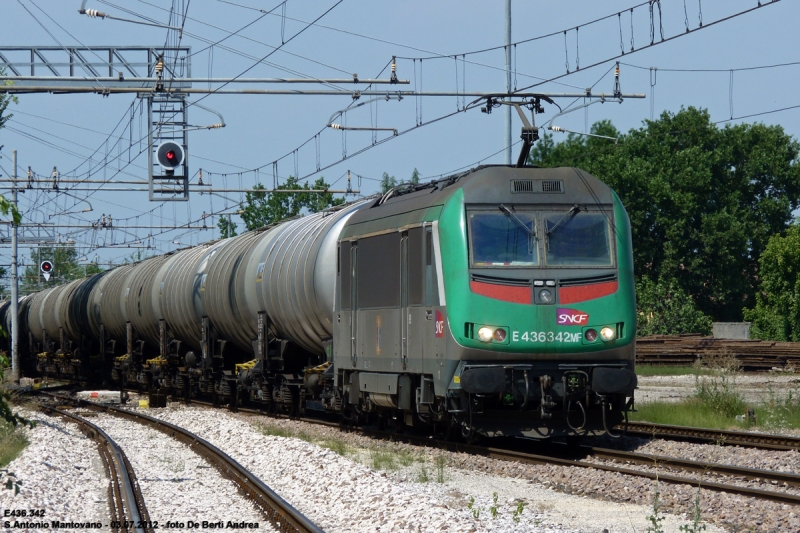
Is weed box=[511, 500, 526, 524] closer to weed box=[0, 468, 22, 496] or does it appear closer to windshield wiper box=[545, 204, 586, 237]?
weed box=[0, 468, 22, 496]

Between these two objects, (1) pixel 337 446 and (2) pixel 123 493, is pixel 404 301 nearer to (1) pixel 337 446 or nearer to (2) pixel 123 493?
(1) pixel 337 446

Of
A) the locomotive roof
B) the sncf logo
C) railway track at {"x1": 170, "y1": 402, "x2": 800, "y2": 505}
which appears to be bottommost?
railway track at {"x1": 170, "y1": 402, "x2": 800, "y2": 505}

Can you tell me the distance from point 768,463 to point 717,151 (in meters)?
51.1

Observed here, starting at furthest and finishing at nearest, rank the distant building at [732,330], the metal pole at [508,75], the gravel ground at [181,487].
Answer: the distant building at [732,330] < the metal pole at [508,75] < the gravel ground at [181,487]

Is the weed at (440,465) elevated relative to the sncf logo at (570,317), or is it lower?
lower

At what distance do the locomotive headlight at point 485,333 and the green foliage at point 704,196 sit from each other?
4640cm

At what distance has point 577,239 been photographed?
44.6 feet

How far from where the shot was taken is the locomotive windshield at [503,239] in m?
13.3

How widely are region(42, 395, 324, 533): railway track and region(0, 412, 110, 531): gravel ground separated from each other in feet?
4.68

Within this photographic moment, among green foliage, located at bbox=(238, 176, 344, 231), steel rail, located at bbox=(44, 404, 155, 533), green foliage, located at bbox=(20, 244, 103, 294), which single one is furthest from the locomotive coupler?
green foliage, located at bbox=(20, 244, 103, 294)

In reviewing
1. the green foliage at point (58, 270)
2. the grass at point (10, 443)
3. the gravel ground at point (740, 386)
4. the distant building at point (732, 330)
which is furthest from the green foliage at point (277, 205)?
the grass at point (10, 443)

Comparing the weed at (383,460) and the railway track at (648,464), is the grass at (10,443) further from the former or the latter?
the railway track at (648,464)

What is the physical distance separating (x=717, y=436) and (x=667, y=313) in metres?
40.1

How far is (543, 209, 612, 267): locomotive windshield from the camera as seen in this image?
13.5 m
